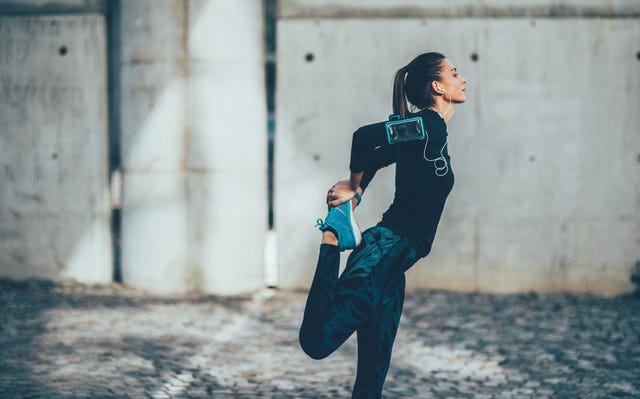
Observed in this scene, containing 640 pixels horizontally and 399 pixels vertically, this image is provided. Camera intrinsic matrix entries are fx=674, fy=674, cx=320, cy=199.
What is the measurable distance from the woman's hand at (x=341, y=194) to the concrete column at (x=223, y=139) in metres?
A: 5.45

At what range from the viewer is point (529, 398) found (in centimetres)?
457

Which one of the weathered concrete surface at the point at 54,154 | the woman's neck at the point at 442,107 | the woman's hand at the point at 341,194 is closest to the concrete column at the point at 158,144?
the weathered concrete surface at the point at 54,154

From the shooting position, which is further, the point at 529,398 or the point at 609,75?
the point at 609,75

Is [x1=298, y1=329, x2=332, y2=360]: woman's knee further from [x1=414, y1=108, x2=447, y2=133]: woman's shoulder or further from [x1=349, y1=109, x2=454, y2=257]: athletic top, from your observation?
[x1=414, y1=108, x2=447, y2=133]: woman's shoulder

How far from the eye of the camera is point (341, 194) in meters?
2.98

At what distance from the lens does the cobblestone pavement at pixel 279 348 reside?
477 centimetres

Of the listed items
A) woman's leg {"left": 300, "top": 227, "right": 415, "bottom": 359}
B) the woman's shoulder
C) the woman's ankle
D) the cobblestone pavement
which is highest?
the woman's shoulder

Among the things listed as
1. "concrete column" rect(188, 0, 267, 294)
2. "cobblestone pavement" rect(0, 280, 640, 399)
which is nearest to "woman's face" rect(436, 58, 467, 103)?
"cobblestone pavement" rect(0, 280, 640, 399)

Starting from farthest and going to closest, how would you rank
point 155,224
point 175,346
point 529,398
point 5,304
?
point 155,224 < point 5,304 < point 175,346 < point 529,398

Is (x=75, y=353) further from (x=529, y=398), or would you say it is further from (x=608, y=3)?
(x=608, y=3)

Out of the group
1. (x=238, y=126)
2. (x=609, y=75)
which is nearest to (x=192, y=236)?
(x=238, y=126)

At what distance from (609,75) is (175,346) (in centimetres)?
611

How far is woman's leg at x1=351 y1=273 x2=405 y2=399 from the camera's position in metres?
2.98

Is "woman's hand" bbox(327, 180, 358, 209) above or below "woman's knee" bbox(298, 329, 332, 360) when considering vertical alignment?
above
